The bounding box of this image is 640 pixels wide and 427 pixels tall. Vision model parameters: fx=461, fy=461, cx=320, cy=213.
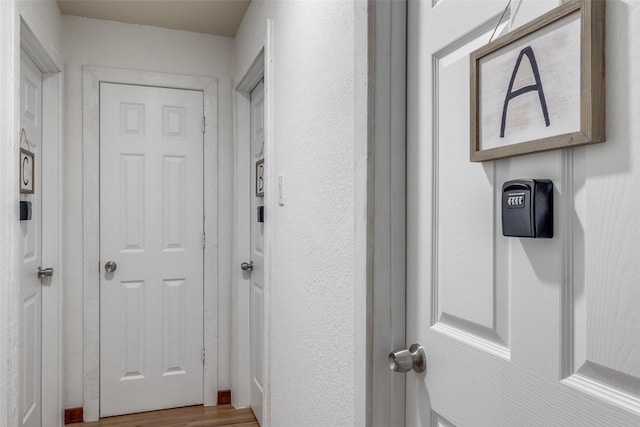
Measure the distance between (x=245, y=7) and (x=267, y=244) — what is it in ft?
4.43

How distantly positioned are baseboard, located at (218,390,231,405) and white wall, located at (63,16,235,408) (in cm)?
4

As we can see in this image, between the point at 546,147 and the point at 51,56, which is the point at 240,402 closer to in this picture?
the point at 51,56

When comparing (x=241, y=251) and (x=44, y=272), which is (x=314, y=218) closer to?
(x=241, y=251)

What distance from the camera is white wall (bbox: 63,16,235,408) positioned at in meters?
2.65

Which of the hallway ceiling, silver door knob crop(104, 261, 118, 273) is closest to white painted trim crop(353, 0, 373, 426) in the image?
the hallway ceiling

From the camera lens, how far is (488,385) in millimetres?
838

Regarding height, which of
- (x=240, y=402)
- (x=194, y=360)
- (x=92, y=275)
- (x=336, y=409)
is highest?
(x=92, y=275)

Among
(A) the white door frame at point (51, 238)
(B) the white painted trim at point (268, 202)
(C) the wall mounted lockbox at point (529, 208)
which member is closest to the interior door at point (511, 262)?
(C) the wall mounted lockbox at point (529, 208)

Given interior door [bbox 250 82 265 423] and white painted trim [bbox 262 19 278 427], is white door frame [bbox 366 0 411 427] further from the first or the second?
interior door [bbox 250 82 265 423]

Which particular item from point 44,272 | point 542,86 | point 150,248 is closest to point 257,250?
point 150,248

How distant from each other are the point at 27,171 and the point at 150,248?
2.86 ft

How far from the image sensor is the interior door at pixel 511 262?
0.61m

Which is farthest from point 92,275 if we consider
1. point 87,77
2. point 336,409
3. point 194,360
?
point 336,409

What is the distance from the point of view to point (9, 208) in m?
1.81
